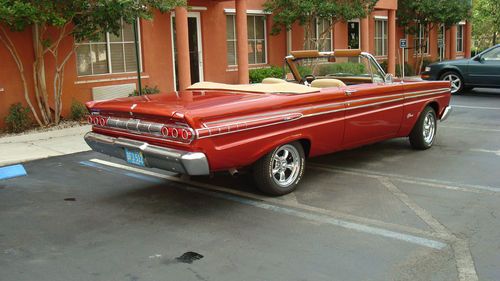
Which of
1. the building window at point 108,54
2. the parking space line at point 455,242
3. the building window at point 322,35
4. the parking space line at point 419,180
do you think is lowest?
the parking space line at point 455,242

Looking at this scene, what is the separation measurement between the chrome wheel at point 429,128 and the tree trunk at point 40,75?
7.10 m

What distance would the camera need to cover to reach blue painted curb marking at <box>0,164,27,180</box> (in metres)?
6.99

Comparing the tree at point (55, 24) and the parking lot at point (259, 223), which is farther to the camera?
the tree at point (55, 24)

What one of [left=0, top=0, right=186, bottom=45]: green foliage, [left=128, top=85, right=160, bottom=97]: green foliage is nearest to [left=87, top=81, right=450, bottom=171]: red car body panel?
[left=0, top=0, right=186, bottom=45]: green foliage

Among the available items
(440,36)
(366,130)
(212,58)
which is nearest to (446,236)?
(366,130)

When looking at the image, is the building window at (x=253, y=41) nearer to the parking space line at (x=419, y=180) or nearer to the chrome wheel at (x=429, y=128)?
the chrome wheel at (x=429, y=128)

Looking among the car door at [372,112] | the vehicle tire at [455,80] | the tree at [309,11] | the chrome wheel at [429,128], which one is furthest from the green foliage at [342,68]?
the vehicle tire at [455,80]

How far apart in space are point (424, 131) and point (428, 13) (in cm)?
1463

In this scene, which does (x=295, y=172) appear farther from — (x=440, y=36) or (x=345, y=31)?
(x=440, y=36)

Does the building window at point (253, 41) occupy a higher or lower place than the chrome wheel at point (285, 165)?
higher

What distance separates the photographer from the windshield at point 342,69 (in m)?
7.29

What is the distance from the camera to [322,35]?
1708cm

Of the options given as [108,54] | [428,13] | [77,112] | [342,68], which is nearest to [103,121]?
[342,68]

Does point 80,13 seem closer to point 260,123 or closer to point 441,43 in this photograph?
point 260,123
